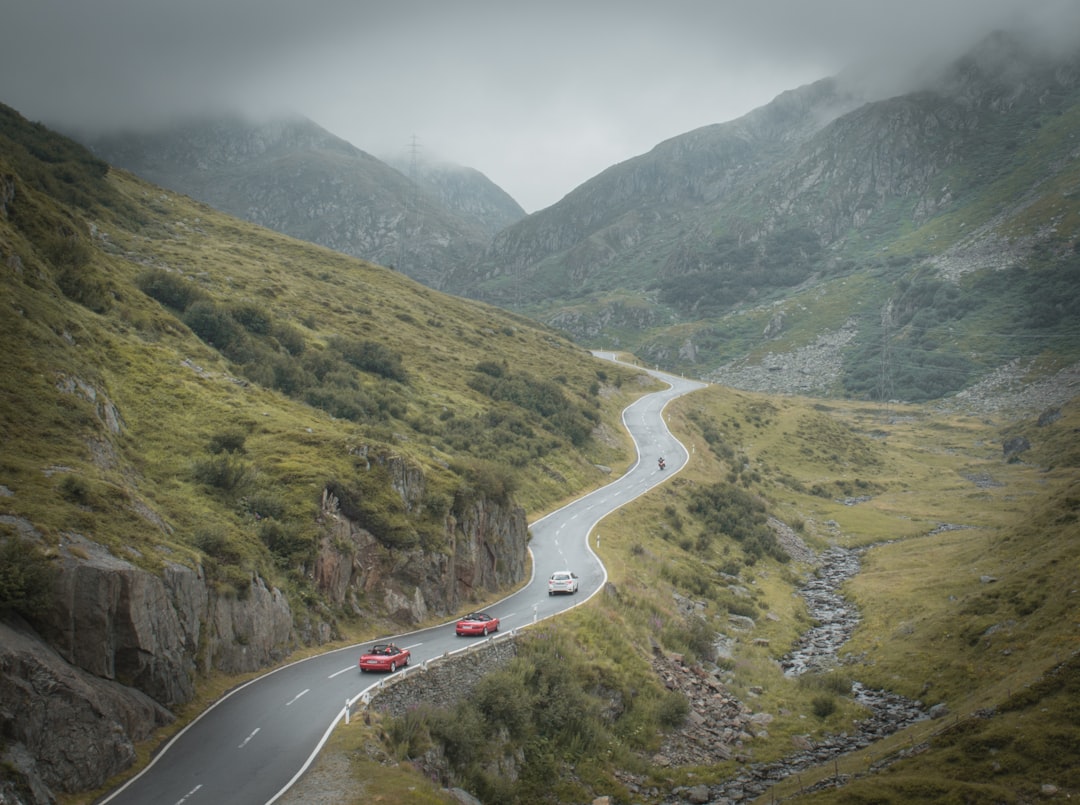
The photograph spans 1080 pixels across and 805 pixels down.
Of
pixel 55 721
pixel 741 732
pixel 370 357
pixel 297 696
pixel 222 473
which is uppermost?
pixel 370 357

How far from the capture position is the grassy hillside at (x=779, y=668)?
22703 mm

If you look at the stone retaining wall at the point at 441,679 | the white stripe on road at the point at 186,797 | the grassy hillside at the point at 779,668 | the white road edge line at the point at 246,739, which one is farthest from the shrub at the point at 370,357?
the white stripe on road at the point at 186,797

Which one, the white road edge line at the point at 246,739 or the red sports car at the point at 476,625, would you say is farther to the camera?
the red sports car at the point at 476,625

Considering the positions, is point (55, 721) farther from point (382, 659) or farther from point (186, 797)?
point (382, 659)

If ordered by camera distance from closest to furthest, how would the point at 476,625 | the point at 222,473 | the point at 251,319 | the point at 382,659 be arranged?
the point at 382,659 → the point at 476,625 → the point at 222,473 → the point at 251,319

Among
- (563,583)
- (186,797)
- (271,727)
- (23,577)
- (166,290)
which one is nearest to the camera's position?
(186,797)

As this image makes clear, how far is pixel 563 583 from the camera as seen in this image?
135 feet

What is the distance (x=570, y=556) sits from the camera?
162 ft

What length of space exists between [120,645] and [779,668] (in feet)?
113

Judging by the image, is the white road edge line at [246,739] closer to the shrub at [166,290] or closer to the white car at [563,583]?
the white car at [563,583]

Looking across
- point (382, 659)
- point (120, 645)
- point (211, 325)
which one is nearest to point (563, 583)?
point (382, 659)

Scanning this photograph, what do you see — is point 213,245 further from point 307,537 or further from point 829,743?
point 829,743

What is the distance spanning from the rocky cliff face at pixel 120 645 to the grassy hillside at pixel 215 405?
42.2 inches

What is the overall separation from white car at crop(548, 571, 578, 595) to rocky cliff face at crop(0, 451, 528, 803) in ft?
36.3
